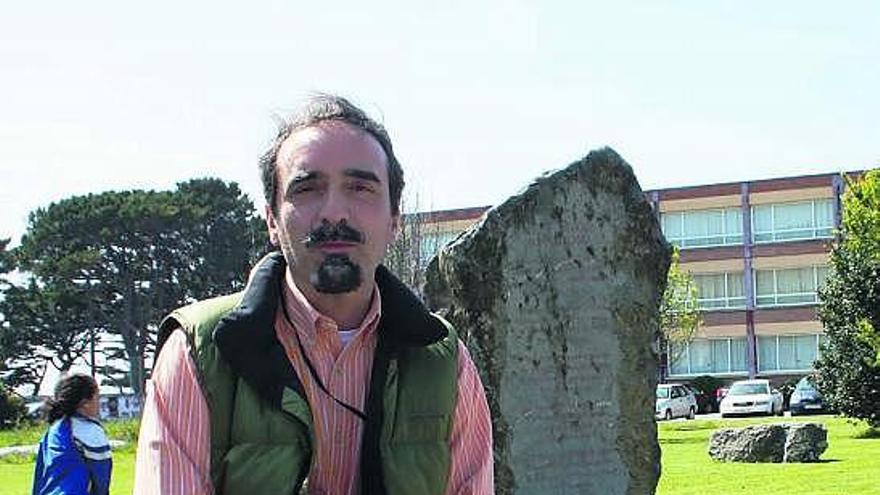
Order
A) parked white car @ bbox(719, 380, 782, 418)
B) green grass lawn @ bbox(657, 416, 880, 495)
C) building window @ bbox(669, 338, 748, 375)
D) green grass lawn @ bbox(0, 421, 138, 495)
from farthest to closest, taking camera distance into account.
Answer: building window @ bbox(669, 338, 748, 375), parked white car @ bbox(719, 380, 782, 418), green grass lawn @ bbox(0, 421, 138, 495), green grass lawn @ bbox(657, 416, 880, 495)

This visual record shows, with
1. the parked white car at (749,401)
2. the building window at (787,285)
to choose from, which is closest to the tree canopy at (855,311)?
the parked white car at (749,401)

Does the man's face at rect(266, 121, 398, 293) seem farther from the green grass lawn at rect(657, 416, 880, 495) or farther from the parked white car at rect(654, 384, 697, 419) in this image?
the parked white car at rect(654, 384, 697, 419)

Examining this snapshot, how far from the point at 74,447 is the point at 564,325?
3439mm

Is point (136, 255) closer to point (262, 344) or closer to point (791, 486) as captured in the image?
point (791, 486)

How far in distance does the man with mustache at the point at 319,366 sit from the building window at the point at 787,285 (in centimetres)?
5788

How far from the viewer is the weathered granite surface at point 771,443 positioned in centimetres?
1898

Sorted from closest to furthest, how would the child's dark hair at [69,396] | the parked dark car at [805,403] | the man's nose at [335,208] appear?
the man's nose at [335,208], the child's dark hair at [69,396], the parked dark car at [805,403]

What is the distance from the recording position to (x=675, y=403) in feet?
144

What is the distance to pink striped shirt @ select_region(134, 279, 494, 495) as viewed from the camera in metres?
2.56

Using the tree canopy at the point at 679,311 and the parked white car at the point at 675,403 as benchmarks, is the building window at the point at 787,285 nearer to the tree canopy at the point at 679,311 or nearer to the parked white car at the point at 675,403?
the tree canopy at the point at 679,311

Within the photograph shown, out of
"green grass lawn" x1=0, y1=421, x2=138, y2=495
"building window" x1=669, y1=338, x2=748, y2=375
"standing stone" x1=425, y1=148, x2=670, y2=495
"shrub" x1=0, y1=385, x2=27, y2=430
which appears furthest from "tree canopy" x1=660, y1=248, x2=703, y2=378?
"standing stone" x1=425, y1=148, x2=670, y2=495

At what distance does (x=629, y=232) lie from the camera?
834 cm

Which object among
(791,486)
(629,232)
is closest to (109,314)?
(791,486)

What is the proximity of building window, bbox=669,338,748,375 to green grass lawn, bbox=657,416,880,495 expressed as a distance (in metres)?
35.8
